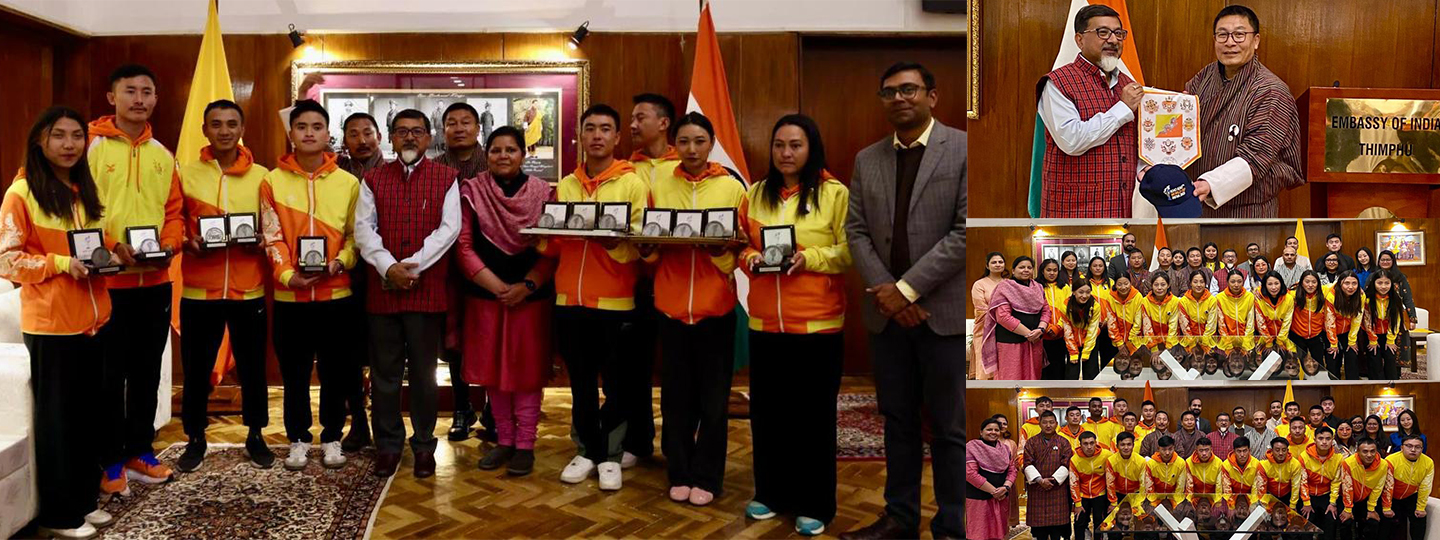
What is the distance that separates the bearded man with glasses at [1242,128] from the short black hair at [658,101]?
3.47 feet

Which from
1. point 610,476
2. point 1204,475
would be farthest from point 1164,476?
point 610,476

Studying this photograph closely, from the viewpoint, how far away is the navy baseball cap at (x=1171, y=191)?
4.43 ft

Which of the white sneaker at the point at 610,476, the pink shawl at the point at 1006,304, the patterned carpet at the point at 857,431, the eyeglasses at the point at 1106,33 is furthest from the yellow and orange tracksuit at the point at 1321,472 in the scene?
the white sneaker at the point at 610,476

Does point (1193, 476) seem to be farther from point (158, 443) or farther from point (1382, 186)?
point (158, 443)

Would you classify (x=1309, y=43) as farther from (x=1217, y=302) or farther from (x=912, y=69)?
(x=912, y=69)

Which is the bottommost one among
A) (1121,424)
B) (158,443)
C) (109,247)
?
(158,443)

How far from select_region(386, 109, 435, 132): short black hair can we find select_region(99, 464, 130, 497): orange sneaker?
102 centimetres

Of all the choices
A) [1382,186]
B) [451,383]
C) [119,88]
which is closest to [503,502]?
[451,383]

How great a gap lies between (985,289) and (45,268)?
184cm

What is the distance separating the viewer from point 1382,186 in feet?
4.55

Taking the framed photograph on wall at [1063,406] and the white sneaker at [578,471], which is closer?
the framed photograph on wall at [1063,406]

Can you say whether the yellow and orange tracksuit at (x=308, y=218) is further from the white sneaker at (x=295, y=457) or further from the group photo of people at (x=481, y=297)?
the white sneaker at (x=295, y=457)

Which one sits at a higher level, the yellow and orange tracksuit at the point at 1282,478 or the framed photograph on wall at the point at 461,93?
the framed photograph on wall at the point at 461,93

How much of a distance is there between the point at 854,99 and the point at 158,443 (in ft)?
5.91
